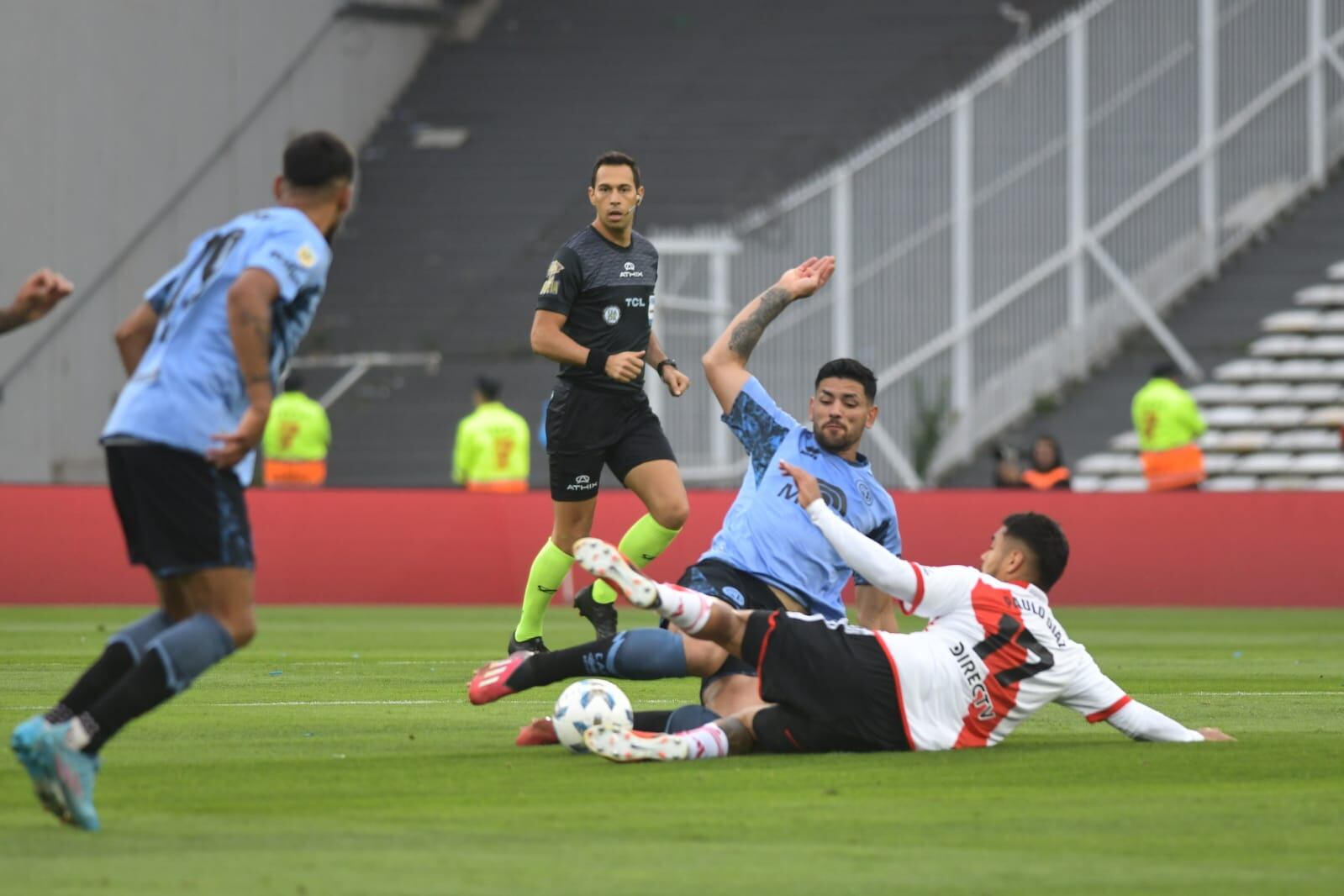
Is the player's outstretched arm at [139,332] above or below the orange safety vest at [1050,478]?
above


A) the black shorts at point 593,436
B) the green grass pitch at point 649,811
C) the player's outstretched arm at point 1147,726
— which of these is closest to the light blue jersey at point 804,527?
the green grass pitch at point 649,811

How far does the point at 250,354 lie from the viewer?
6.35 meters

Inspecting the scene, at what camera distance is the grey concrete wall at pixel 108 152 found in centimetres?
2903

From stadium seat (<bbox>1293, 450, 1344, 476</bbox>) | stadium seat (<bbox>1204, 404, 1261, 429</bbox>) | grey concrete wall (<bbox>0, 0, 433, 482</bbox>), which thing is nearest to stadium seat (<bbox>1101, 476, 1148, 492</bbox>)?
stadium seat (<bbox>1204, 404, 1261, 429</bbox>)

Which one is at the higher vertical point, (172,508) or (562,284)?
(562,284)

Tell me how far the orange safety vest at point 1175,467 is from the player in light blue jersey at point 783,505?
560 inches

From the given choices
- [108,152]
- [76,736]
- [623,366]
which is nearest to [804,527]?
[623,366]

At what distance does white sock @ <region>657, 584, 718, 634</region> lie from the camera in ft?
24.5

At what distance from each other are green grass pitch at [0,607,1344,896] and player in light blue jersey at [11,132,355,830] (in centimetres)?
42

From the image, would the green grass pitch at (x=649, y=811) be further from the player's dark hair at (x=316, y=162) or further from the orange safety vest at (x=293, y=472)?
the orange safety vest at (x=293, y=472)

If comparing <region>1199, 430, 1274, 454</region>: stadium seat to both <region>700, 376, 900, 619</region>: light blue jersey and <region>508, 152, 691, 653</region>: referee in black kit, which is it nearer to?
<region>508, 152, 691, 653</region>: referee in black kit

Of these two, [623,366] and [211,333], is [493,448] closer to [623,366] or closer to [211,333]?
[623,366]

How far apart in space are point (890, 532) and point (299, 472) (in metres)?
15.9

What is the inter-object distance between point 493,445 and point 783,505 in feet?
47.5
